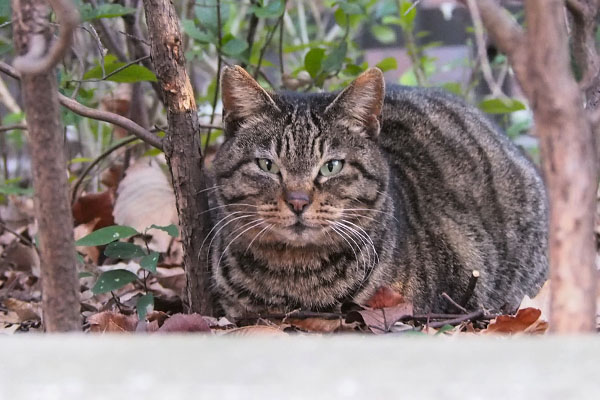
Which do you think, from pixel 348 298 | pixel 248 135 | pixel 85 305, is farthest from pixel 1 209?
pixel 348 298

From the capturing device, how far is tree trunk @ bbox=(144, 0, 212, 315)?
7.91 ft

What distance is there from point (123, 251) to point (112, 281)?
0.12 metres

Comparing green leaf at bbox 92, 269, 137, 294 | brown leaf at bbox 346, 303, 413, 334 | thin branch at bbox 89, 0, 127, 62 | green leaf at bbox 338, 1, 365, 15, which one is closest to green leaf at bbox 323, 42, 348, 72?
green leaf at bbox 338, 1, 365, 15

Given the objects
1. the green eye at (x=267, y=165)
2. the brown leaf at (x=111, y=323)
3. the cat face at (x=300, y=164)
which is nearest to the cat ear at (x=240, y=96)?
the cat face at (x=300, y=164)

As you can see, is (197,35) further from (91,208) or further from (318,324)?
(318,324)

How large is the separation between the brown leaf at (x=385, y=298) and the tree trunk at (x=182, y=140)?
0.58m

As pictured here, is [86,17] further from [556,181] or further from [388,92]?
[556,181]

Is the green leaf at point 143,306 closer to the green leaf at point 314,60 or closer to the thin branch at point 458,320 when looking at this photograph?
the thin branch at point 458,320

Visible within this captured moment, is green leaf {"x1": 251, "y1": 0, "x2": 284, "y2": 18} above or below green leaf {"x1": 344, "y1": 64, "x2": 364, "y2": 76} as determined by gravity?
above

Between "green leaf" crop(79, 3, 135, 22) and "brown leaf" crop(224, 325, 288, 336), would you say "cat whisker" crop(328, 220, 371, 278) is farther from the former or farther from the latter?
"green leaf" crop(79, 3, 135, 22)

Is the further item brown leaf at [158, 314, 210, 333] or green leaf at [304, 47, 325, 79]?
green leaf at [304, 47, 325, 79]

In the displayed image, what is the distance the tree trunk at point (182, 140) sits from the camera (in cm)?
241

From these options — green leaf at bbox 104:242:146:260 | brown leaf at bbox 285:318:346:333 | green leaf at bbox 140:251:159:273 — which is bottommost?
brown leaf at bbox 285:318:346:333

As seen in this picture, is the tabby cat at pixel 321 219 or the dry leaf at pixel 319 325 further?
the tabby cat at pixel 321 219
